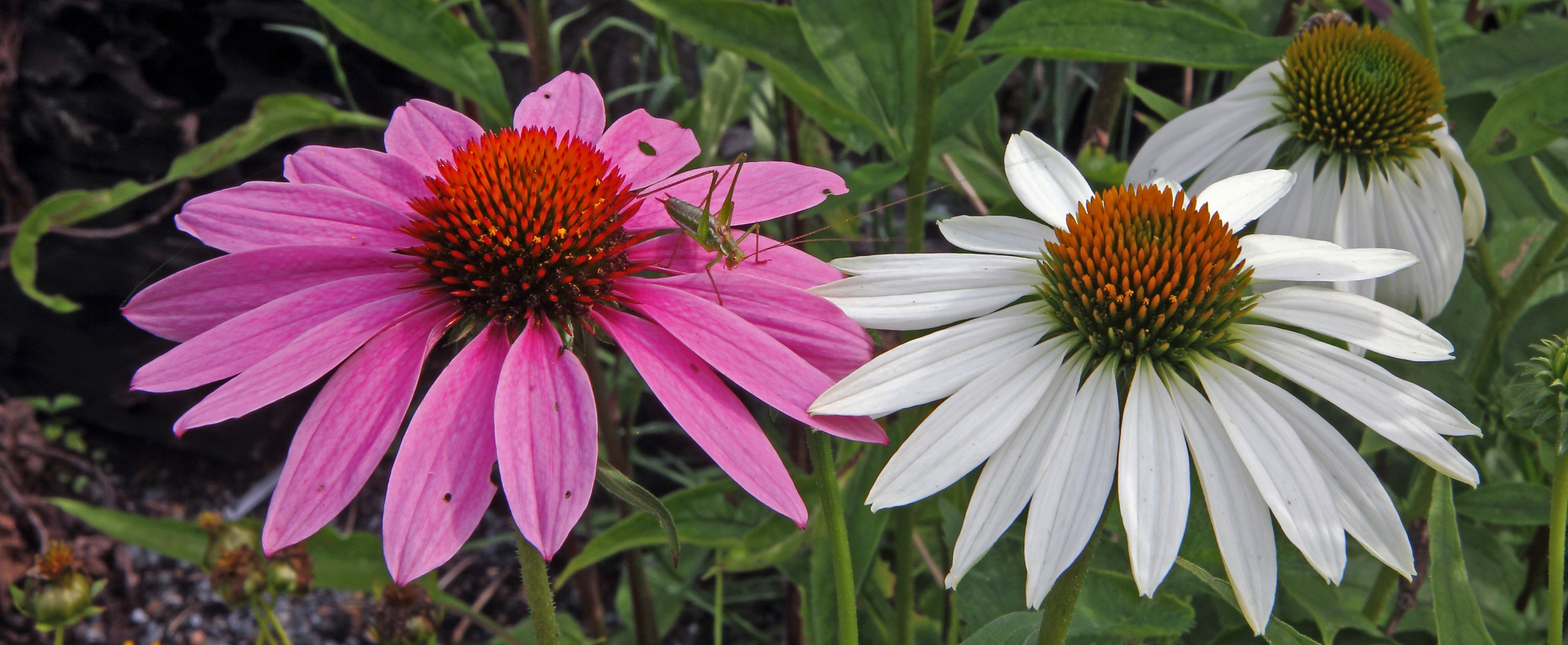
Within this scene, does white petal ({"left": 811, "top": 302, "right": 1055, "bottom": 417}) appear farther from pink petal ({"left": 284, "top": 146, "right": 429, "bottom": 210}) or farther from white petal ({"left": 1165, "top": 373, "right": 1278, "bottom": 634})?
pink petal ({"left": 284, "top": 146, "right": 429, "bottom": 210})

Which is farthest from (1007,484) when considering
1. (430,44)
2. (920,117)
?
(430,44)

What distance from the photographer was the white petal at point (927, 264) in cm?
75

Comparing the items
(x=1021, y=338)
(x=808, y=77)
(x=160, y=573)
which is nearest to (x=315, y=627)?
(x=160, y=573)

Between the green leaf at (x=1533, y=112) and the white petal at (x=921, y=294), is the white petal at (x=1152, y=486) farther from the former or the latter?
the green leaf at (x=1533, y=112)

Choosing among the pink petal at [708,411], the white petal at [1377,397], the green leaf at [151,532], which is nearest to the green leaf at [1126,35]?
the white petal at [1377,397]

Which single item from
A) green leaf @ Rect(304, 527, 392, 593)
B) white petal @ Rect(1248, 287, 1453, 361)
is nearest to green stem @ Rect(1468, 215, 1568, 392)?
white petal @ Rect(1248, 287, 1453, 361)

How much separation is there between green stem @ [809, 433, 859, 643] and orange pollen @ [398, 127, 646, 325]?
0.22m

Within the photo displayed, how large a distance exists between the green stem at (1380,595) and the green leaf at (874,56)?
30.0 inches

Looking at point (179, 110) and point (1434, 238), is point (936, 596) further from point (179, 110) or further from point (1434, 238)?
point (179, 110)

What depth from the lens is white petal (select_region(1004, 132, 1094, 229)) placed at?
2.73 feet

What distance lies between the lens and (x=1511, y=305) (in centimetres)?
113

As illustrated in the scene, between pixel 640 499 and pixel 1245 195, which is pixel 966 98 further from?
pixel 640 499

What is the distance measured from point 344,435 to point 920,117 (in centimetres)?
72

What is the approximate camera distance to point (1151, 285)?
75cm
